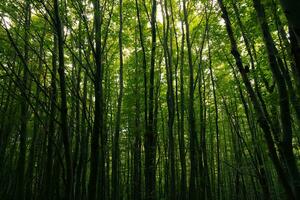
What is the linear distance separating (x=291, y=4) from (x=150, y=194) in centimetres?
499

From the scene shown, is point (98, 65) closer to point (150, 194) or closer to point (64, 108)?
point (64, 108)

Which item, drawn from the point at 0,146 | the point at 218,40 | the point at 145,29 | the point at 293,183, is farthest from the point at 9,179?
the point at 293,183

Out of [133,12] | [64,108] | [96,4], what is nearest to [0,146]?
[133,12]

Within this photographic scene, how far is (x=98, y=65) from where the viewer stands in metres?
2.61

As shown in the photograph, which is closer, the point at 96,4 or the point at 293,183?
the point at 293,183

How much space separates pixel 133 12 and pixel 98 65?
23.4 feet

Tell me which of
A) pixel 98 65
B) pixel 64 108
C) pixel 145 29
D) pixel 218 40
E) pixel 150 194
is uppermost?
pixel 145 29

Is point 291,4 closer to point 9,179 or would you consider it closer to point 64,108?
point 64,108

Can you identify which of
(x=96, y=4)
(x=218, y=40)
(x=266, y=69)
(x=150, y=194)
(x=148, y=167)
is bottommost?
(x=150, y=194)

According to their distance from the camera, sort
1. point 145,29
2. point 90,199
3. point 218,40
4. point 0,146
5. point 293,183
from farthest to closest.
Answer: point 145,29 → point 218,40 → point 0,146 → point 90,199 → point 293,183

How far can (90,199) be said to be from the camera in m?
2.34

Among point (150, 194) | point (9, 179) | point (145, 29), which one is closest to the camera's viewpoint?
point (150, 194)

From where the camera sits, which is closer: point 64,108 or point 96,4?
point 64,108

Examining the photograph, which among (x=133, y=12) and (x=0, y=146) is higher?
(x=133, y=12)
